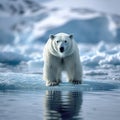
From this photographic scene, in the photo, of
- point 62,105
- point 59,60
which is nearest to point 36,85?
point 59,60

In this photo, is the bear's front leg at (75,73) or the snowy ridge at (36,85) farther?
the bear's front leg at (75,73)

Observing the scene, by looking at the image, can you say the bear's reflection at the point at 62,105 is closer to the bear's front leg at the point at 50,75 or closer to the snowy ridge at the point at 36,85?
the snowy ridge at the point at 36,85

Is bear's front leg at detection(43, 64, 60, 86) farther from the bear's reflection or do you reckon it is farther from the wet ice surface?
the bear's reflection

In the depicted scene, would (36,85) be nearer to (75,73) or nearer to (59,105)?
(75,73)

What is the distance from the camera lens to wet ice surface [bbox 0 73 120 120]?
4.66 metres

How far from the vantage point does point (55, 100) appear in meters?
5.90

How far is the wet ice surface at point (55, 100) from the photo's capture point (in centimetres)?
466

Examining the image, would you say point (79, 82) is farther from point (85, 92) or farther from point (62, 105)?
point (62, 105)

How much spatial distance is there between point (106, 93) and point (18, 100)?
1.66 metres

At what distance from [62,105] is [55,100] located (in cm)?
53

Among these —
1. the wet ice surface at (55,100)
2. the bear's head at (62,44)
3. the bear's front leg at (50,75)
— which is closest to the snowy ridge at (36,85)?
the wet ice surface at (55,100)

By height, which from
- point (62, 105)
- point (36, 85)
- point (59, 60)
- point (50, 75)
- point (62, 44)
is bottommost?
point (62, 105)

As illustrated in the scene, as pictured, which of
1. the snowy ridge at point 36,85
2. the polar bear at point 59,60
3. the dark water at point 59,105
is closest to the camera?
the dark water at point 59,105

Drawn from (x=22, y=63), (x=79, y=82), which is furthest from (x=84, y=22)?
(x=79, y=82)
